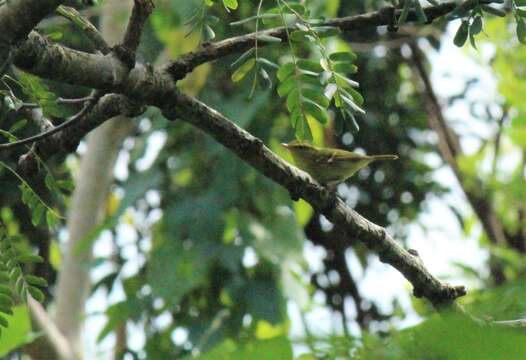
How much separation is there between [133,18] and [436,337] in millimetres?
853

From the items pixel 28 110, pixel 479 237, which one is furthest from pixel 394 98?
pixel 28 110

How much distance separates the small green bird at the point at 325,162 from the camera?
5.42 feet

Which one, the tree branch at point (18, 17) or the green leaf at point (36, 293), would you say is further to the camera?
the green leaf at point (36, 293)

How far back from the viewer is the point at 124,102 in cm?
130

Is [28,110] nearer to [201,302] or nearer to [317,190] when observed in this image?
[317,190]

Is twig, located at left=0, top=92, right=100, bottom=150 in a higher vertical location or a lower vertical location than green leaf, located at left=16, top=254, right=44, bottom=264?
higher

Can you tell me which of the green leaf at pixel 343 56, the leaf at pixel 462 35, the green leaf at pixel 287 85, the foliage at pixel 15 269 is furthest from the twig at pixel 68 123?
the leaf at pixel 462 35

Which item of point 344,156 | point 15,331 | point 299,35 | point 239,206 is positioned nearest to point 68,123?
point 299,35

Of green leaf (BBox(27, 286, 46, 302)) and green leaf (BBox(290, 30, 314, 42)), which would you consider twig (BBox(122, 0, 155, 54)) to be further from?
green leaf (BBox(27, 286, 46, 302))

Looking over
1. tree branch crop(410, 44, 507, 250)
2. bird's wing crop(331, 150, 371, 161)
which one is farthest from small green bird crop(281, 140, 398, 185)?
tree branch crop(410, 44, 507, 250)

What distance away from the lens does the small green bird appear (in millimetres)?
1653

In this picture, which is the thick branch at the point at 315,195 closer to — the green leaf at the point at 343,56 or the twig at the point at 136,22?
the twig at the point at 136,22

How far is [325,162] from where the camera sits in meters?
1.70

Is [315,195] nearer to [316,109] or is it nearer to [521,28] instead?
[316,109]
